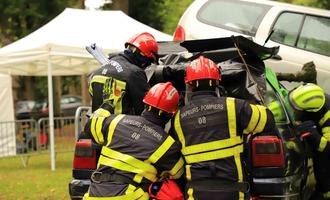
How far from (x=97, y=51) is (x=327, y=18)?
4150 millimetres

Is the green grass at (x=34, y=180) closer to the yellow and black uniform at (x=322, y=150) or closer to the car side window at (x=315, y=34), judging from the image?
the car side window at (x=315, y=34)

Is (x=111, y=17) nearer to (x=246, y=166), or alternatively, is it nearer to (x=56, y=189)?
(x=56, y=189)

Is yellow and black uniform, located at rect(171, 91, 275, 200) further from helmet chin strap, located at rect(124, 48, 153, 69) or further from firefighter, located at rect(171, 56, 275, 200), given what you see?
helmet chin strap, located at rect(124, 48, 153, 69)

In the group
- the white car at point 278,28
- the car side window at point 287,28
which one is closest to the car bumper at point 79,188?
the white car at point 278,28

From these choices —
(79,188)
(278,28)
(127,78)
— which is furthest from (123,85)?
(278,28)

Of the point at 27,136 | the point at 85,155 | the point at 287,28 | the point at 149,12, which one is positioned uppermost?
the point at 287,28

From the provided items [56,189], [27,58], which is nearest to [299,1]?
[27,58]

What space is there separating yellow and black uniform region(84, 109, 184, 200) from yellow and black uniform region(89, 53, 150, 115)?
0.98m

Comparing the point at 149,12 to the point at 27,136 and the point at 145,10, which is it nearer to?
the point at 145,10

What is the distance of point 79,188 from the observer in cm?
529

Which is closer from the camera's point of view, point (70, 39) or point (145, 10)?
point (70, 39)

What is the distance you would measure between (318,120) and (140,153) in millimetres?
2103

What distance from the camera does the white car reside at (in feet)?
27.9

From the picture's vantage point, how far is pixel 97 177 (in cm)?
440
